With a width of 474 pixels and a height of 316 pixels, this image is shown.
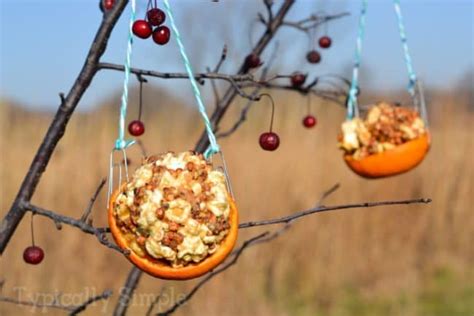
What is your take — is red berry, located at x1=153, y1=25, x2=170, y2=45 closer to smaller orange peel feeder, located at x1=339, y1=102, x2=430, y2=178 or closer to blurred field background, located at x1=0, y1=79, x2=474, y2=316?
smaller orange peel feeder, located at x1=339, y1=102, x2=430, y2=178

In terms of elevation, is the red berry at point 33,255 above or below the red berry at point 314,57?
below

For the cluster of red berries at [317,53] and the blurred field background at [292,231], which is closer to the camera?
the cluster of red berries at [317,53]

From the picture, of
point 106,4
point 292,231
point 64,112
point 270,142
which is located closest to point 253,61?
point 270,142

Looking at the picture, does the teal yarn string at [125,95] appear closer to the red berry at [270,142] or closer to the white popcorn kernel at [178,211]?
the white popcorn kernel at [178,211]

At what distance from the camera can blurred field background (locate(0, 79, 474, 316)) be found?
3551 mm

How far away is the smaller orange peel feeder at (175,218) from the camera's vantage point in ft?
3.02

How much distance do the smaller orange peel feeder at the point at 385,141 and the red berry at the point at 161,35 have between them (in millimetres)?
644

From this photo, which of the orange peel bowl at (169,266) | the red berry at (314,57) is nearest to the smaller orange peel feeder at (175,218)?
the orange peel bowl at (169,266)

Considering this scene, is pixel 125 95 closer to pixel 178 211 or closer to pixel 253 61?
pixel 178 211

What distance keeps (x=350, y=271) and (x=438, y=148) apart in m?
1.24

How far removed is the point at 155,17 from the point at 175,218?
12.4 inches

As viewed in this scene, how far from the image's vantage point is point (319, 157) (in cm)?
468

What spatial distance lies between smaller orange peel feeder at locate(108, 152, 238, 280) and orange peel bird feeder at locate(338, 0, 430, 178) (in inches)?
25.7

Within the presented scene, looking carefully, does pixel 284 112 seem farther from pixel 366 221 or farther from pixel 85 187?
pixel 85 187
